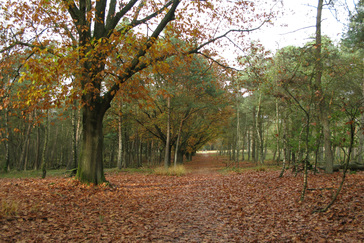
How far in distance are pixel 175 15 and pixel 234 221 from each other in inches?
289

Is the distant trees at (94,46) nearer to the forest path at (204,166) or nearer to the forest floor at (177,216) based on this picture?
the forest floor at (177,216)

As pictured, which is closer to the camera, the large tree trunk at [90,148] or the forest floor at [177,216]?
the forest floor at [177,216]

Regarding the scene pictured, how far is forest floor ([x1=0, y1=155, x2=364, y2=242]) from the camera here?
474 centimetres

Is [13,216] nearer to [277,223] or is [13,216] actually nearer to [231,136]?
[277,223]

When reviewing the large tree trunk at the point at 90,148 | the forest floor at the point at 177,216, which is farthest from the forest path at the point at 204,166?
the forest floor at the point at 177,216

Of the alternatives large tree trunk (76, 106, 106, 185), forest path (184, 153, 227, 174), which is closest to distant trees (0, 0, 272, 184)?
large tree trunk (76, 106, 106, 185)

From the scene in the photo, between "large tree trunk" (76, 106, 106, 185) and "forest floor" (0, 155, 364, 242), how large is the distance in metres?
0.45

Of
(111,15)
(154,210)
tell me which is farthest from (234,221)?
(111,15)

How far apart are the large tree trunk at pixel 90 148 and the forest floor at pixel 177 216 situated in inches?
17.8

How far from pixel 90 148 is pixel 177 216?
459 centimetres

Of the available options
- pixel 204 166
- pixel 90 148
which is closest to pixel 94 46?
pixel 90 148

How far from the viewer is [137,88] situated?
8.12 meters

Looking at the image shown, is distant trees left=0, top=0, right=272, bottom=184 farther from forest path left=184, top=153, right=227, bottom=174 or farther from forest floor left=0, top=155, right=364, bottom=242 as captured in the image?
forest path left=184, top=153, right=227, bottom=174

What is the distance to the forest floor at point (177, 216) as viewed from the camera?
4742 millimetres
